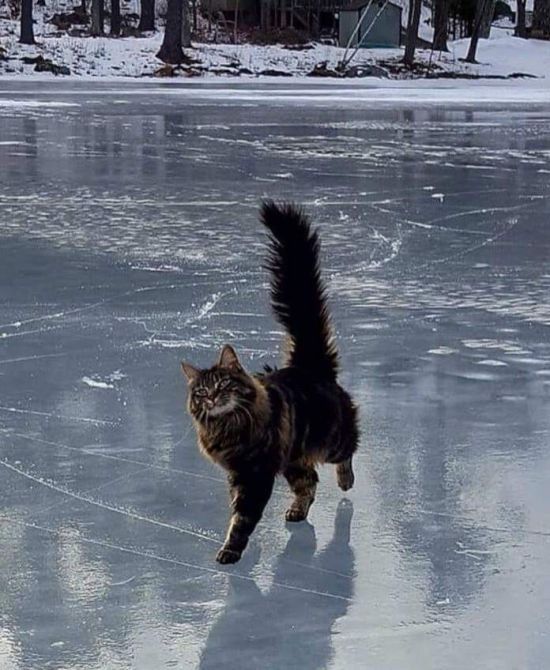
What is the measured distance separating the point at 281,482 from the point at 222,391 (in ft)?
3.01

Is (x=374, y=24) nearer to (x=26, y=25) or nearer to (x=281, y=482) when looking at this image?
(x=26, y=25)

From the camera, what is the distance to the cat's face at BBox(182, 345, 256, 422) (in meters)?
3.15

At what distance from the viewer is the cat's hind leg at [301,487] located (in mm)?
3615

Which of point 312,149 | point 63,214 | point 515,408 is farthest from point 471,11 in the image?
point 515,408

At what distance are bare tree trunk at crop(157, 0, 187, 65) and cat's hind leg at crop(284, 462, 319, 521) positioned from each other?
39.8 meters

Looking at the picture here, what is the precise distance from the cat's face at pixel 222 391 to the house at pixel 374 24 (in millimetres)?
50691

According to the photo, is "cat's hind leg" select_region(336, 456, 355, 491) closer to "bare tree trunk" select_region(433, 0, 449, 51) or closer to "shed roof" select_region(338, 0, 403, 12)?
"bare tree trunk" select_region(433, 0, 449, 51)

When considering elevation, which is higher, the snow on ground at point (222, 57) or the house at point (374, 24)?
the house at point (374, 24)

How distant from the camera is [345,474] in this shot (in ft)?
12.7

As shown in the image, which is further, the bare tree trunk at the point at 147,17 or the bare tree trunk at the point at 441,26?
the bare tree trunk at the point at 147,17

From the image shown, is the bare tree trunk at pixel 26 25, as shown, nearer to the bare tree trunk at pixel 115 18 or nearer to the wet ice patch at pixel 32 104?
the bare tree trunk at pixel 115 18

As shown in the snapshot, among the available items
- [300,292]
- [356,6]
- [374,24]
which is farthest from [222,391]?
[356,6]

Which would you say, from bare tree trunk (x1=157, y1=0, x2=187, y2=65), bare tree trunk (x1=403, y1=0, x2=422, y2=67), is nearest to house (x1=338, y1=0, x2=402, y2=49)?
bare tree trunk (x1=403, y1=0, x2=422, y2=67)

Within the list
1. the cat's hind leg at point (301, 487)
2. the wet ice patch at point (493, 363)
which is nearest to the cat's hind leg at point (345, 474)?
the cat's hind leg at point (301, 487)
